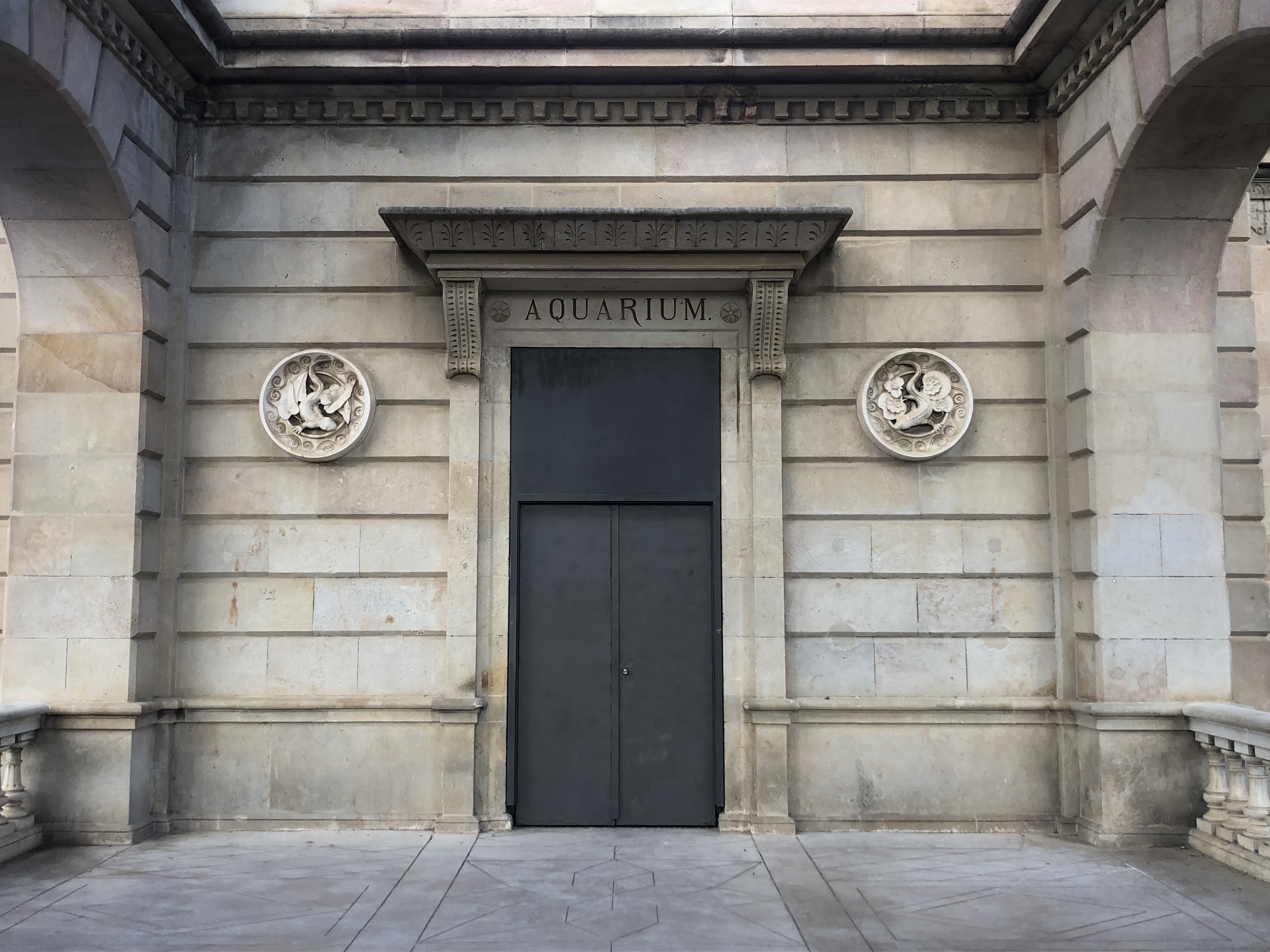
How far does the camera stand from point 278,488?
32.1ft

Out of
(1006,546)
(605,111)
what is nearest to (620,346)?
(605,111)

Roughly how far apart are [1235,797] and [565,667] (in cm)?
567

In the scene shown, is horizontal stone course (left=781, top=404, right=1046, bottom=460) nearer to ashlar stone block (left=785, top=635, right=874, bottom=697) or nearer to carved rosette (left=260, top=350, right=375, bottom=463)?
ashlar stone block (left=785, top=635, right=874, bottom=697)

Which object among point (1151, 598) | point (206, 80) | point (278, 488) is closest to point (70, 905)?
point (278, 488)

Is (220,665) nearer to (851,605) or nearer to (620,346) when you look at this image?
(620,346)

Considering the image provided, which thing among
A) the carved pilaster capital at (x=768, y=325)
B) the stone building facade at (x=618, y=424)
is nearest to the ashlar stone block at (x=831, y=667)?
the stone building facade at (x=618, y=424)

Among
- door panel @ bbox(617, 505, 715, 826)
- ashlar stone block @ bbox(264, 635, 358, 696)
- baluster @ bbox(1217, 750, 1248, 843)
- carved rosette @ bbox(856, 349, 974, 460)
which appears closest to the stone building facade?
ashlar stone block @ bbox(264, 635, 358, 696)

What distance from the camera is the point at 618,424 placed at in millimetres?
9922

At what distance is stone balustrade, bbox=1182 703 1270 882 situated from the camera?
7938 mm

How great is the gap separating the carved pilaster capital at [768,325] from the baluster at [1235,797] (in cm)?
489

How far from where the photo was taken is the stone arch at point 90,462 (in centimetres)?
890

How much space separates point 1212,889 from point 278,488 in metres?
8.32

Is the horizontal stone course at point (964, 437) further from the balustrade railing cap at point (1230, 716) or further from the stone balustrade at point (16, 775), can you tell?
the stone balustrade at point (16, 775)

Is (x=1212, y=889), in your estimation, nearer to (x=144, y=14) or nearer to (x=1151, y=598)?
(x=1151, y=598)
